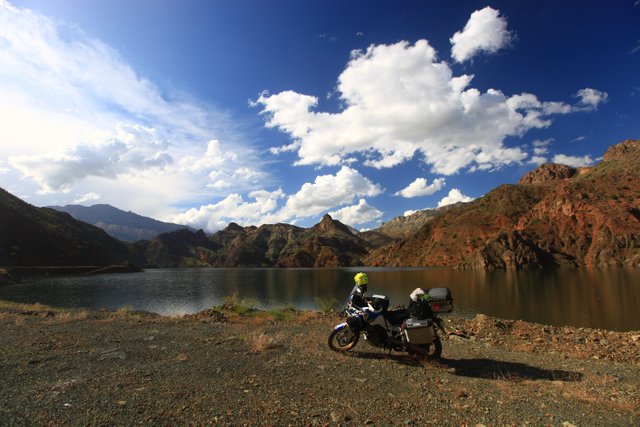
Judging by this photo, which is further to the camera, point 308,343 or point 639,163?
point 639,163

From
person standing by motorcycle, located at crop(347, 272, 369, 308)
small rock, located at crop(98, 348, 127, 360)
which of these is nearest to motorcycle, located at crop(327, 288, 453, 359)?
person standing by motorcycle, located at crop(347, 272, 369, 308)

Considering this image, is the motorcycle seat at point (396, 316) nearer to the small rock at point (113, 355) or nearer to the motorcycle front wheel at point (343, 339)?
the motorcycle front wheel at point (343, 339)

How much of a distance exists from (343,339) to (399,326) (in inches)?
73.3

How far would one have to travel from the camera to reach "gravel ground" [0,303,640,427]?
18.7ft

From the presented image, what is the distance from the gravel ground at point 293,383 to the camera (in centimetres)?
570

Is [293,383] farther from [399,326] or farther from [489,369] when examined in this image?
[489,369]

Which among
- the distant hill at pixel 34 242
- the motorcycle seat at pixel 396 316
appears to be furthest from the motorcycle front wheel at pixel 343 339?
the distant hill at pixel 34 242

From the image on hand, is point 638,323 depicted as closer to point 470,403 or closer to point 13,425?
point 470,403

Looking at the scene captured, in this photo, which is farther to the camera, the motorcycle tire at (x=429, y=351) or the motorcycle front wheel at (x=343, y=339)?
the motorcycle front wheel at (x=343, y=339)

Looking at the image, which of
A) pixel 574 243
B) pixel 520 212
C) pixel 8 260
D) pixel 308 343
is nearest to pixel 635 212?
pixel 574 243

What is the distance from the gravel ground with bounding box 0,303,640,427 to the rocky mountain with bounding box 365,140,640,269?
136438 millimetres

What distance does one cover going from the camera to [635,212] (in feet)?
428

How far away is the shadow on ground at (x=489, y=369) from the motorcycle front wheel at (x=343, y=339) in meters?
0.28

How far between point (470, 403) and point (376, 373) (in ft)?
7.90
